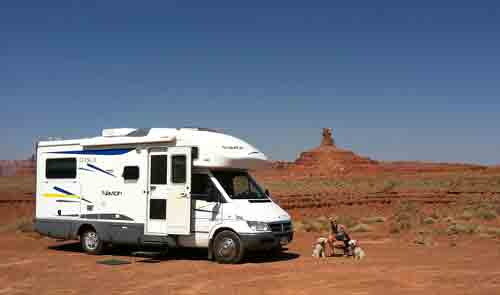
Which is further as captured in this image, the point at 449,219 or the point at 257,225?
the point at 449,219

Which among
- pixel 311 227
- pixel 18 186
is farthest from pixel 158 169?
pixel 18 186

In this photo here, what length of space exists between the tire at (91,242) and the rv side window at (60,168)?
1586 mm

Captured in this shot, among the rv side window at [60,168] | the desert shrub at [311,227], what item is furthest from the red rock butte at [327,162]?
the rv side window at [60,168]

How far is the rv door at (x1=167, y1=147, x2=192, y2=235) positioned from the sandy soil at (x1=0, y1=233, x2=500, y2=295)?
0.90 m

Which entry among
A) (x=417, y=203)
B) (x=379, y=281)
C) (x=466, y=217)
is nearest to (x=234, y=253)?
(x=379, y=281)

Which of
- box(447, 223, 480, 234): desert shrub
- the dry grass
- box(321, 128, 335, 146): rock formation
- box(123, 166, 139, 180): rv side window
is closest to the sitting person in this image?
box(123, 166, 139, 180): rv side window

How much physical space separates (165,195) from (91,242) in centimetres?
304

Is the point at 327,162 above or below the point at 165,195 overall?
above

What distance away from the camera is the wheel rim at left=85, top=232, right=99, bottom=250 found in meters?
14.2

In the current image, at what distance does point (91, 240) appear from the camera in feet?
47.0

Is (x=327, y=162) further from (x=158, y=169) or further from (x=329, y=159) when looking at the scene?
(x=158, y=169)

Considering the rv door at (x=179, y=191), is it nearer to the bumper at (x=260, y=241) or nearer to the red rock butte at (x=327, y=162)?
the bumper at (x=260, y=241)

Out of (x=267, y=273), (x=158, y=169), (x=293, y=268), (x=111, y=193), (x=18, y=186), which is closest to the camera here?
(x=267, y=273)

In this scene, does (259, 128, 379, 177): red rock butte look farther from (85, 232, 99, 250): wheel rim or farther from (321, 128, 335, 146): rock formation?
(85, 232, 99, 250): wheel rim
